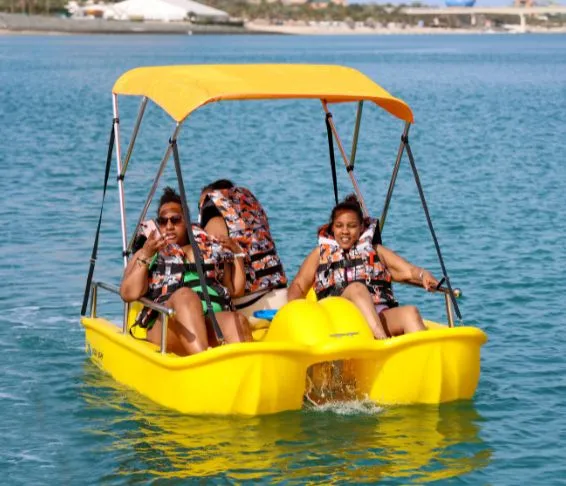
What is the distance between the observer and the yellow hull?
802 centimetres

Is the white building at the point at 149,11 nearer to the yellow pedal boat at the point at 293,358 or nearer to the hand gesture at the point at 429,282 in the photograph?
the yellow pedal boat at the point at 293,358

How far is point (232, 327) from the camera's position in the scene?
865cm

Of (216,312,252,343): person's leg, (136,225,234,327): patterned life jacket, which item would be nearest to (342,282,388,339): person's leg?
(216,312,252,343): person's leg

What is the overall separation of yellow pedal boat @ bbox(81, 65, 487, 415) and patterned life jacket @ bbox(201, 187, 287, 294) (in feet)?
2.56

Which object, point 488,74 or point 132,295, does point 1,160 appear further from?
point 488,74

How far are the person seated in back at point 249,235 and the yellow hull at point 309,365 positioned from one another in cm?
110

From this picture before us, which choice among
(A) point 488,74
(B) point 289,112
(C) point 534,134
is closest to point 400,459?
(C) point 534,134

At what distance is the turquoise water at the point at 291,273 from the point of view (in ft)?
26.2

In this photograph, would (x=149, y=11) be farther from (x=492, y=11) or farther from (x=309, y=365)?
(x=309, y=365)

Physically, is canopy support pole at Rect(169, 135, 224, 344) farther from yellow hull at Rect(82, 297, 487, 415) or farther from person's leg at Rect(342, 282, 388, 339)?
person's leg at Rect(342, 282, 388, 339)

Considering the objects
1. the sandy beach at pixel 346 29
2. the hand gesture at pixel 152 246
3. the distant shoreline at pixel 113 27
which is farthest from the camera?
the sandy beach at pixel 346 29

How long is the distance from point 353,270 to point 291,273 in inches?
190

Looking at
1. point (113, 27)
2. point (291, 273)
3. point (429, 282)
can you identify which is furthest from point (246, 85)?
point (113, 27)

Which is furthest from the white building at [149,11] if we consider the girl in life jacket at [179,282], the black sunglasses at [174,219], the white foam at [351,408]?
the white foam at [351,408]
